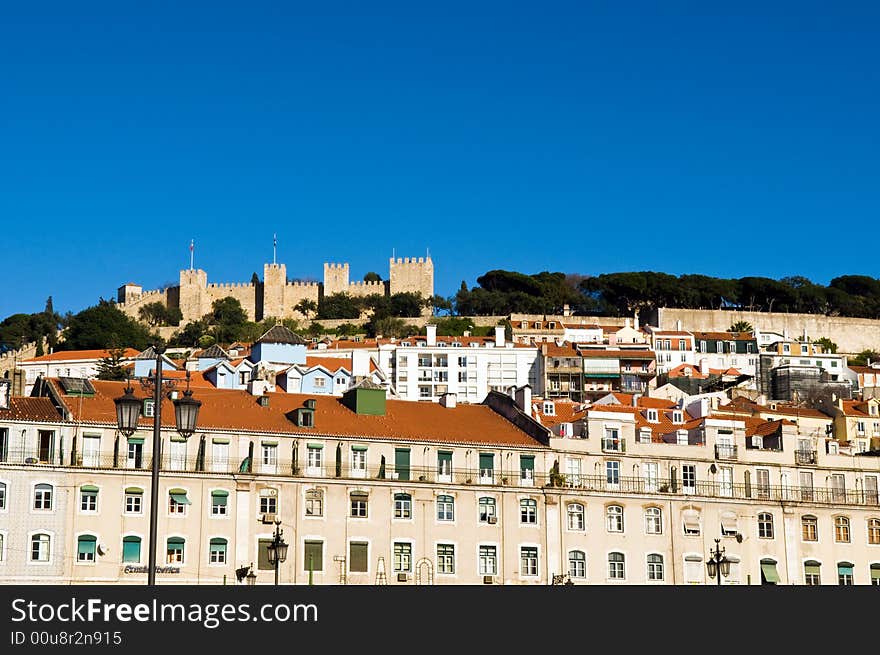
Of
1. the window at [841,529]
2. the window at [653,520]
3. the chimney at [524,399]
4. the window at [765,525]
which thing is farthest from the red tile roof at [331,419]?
the window at [841,529]

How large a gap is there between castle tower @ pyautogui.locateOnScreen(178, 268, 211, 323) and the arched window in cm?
10481

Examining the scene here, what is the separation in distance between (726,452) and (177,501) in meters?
21.7

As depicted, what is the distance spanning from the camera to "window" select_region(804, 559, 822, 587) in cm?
5350

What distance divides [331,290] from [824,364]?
5843cm

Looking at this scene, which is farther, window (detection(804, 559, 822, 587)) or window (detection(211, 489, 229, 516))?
window (detection(804, 559, 822, 587))

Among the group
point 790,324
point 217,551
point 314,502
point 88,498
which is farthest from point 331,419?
point 790,324

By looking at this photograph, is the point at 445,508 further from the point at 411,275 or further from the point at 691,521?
the point at 411,275

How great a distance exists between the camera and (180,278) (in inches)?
6117

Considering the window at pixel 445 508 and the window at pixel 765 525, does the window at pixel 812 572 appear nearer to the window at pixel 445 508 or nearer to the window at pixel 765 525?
the window at pixel 765 525

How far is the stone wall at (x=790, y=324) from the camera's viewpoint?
474ft

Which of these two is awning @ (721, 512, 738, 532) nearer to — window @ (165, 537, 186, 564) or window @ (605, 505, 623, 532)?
window @ (605, 505, 623, 532)

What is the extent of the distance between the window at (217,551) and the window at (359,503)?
15.7 ft

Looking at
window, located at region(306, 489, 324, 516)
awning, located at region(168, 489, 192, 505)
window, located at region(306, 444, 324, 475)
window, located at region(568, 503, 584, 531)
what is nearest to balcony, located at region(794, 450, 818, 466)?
window, located at region(568, 503, 584, 531)
